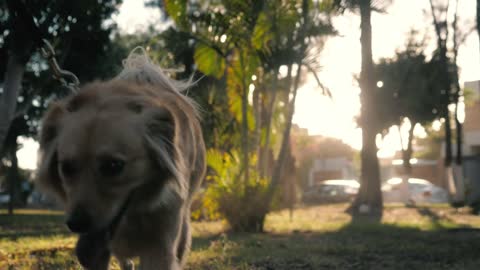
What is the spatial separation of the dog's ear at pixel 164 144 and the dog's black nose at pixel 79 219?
0.49 meters

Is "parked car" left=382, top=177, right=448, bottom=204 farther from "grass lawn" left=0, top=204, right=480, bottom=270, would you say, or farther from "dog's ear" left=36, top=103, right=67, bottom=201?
"dog's ear" left=36, top=103, right=67, bottom=201

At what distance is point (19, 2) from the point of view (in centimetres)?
489

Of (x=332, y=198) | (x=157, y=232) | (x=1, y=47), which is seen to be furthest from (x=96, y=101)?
(x=332, y=198)

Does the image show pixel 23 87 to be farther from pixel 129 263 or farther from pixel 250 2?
pixel 129 263

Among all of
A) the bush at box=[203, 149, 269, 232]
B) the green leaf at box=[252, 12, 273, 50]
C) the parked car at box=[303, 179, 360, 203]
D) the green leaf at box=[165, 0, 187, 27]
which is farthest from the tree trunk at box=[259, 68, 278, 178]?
the parked car at box=[303, 179, 360, 203]

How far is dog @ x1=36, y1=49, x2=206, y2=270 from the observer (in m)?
2.98

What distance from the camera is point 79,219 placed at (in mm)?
2863

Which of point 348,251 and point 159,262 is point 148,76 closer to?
point 159,262

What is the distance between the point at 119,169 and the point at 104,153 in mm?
114

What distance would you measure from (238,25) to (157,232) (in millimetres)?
8523

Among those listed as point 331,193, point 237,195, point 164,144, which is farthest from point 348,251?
point 331,193

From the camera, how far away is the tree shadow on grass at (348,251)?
275 inches

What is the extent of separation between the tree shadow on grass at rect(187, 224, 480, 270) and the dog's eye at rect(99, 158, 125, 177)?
122 inches

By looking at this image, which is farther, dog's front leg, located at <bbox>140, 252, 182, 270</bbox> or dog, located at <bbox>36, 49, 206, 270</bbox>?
dog's front leg, located at <bbox>140, 252, 182, 270</bbox>
